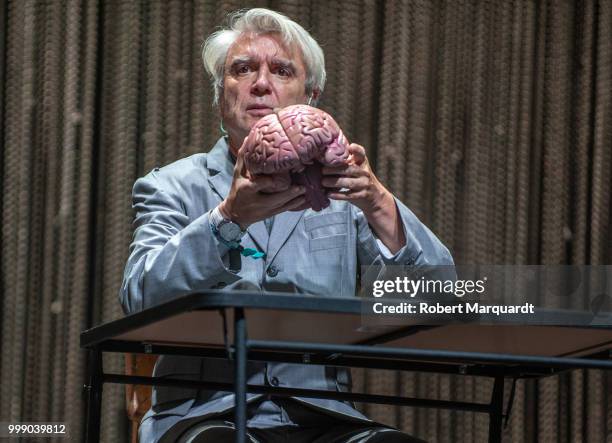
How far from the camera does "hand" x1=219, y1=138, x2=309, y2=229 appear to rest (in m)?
2.16

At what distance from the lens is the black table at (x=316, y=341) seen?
5.46 feet

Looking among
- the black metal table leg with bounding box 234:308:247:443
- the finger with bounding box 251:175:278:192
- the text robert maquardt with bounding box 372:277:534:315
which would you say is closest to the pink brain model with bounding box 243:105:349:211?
the finger with bounding box 251:175:278:192

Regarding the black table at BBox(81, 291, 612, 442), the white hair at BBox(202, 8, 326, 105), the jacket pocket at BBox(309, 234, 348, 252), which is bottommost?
the black table at BBox(81, 291, 612, 442)

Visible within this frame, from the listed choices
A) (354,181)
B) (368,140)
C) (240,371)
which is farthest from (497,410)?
(368,140)

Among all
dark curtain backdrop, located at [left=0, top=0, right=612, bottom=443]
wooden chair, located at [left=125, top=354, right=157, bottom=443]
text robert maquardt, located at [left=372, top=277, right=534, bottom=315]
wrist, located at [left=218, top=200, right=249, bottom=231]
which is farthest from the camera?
dark curtain backdrop, located at [left=0, top=0, right=612, bottom=443]

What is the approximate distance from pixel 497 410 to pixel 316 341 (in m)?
0.65

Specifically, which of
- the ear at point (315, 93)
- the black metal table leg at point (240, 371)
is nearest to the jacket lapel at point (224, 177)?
the ear at point (315, 93)

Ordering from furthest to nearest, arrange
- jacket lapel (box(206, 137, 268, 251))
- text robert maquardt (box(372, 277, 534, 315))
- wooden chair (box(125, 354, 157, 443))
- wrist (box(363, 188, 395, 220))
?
jacket lapel (box(206, 137, 268, 251)) < wooden chair (box(125, 354, 157, 443)) < wrist (box(363, 188, 395, 220)) < text robert maquardt (box(372, 277, 534, 315))

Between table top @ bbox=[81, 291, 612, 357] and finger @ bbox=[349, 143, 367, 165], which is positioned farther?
finger @ bbox=[349, 143, 367, 165]

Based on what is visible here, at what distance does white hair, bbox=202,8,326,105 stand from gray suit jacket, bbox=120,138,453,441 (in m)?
0.20

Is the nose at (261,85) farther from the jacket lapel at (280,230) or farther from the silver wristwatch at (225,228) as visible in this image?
the silver wristwatch at (225,228)

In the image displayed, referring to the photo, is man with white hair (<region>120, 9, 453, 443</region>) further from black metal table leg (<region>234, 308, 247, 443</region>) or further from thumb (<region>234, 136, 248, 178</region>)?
black metal table leg (<region>234, 308, 247, 443</region>)

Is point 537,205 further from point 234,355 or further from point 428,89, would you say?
point 234,355

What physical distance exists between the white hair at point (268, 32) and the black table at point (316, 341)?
0.82 metres
